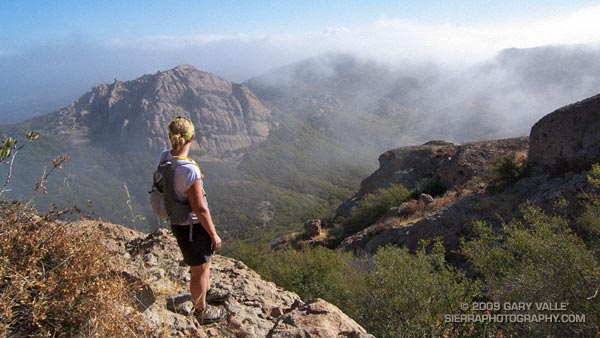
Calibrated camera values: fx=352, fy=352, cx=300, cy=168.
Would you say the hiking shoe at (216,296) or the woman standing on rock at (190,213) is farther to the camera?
the hiking shoe at (216,296)

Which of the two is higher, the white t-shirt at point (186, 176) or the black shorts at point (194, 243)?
the white t-shirt at point (186, 176)

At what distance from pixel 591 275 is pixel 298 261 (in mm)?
10423

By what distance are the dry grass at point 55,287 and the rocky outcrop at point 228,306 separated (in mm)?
345

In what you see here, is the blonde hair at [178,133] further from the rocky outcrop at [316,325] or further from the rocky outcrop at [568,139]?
the rocky outcrop at [568,139]

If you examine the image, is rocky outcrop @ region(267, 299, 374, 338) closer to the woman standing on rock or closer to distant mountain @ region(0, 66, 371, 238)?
the woman standing on rock

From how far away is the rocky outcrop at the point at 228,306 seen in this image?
4.04 m

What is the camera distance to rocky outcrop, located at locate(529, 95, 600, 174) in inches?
511

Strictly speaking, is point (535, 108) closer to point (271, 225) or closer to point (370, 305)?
point (271, 225)

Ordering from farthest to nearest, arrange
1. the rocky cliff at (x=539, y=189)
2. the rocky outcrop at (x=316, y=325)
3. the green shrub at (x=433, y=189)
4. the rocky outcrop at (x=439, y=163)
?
1. the green shrub at (x=433, y=189)
2. the rocky outcrop at (x=439, y=163)
3. the rocky cliff at (x=539, y=189)
4. the rocky outcrop at (x=316, y=325)

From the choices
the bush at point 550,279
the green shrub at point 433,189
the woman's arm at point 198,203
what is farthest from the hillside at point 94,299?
the green shrub at point 433,189

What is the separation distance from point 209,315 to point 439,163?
3098cm

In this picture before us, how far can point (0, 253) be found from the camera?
10.5 ft

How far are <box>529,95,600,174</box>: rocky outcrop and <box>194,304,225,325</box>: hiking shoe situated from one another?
13872 mm

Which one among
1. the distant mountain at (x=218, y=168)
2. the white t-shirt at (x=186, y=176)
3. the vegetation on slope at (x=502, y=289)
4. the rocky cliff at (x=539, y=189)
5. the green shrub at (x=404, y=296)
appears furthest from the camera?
the distant mountain at (x=218, y=168)
